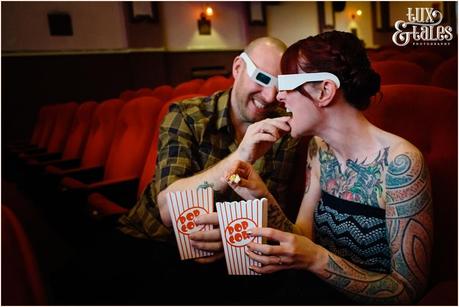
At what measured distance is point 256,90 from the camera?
30.7 inches

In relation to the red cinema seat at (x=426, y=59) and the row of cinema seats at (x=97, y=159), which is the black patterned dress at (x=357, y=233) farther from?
the red cinema seat at (x=426, y=59)

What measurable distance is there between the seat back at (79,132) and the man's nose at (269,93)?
1.73 meters

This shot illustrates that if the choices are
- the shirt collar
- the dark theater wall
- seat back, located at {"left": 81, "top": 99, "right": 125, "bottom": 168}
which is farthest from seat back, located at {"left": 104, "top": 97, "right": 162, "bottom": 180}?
the dark theater wall

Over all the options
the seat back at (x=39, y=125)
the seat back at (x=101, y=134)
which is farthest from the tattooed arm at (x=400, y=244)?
the seat back at (x=39, y=125)

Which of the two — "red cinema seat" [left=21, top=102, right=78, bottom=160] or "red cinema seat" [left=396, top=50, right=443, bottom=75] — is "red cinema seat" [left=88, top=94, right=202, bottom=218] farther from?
"red cinema seat" [left=21, top=102, right=78, bottom=160]

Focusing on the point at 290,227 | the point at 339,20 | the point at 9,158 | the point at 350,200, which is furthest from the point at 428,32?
the point at 339,20

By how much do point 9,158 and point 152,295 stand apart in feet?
7.17

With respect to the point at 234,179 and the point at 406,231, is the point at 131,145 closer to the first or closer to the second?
the point at 234,179

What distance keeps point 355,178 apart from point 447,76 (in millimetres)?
591

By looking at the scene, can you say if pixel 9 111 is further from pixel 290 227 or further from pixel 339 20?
pixel 339 20

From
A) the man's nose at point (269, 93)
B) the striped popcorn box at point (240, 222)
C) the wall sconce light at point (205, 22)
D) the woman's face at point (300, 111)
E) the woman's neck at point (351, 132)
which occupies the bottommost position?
the striped popcorn box at point (240, 222)

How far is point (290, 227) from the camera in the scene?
732 mm

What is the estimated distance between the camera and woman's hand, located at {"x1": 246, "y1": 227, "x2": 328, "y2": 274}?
1.81 feet

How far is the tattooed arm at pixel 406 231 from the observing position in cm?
56
